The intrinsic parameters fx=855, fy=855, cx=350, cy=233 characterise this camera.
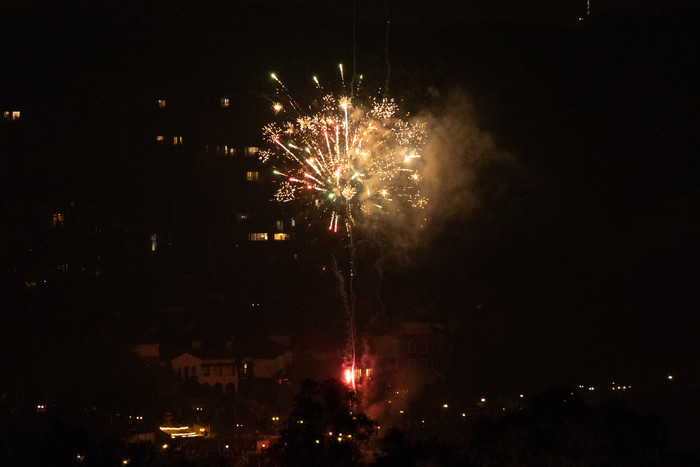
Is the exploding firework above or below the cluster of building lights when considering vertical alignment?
above

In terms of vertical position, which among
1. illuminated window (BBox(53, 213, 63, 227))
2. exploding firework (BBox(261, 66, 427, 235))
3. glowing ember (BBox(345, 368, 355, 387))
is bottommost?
glowing ember (BBox(345, 368, 355, 387))

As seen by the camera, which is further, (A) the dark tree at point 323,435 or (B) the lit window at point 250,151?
(B) the lit window at point 250,151

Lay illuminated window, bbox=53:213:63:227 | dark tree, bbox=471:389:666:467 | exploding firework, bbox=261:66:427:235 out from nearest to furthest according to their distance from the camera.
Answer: dark tree, bbox=471:389:666:467, exploding firework, bbox=261:66:427:235, illuminated window, bbox=53:213:63:227

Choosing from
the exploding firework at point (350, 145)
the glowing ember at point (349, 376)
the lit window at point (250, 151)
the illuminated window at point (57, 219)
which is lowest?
the glowing ember at point (349, 376)

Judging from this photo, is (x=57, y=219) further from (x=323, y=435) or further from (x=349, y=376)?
(x=323, y=435)

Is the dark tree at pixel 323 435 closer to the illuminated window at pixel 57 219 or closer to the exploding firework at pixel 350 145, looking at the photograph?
the exploding firework at pixel 350 145

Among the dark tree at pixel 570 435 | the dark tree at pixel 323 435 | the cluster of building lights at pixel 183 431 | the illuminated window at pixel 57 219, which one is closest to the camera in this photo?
the dark tree at pixel 323 435

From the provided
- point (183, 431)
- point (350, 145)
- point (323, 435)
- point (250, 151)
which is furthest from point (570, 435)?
point (250, 151)

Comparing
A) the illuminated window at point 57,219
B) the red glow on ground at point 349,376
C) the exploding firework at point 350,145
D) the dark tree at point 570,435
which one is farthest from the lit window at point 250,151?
the dark tree at point 570,435

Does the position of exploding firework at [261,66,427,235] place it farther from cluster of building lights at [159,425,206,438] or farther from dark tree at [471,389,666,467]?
dark tree at [471,389,666,467]

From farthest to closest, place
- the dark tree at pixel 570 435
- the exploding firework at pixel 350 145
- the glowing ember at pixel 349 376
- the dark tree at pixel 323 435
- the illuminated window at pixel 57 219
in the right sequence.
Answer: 1. the illuminated window at pixel 57 219
2. the glowing ember at pixel 349 376
3. the exploding firework at pixel 350 145
4. the dark tree at pixel 570 435
5. the dark tree at pixel 323 435

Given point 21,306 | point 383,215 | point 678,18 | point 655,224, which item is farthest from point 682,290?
point 21,306

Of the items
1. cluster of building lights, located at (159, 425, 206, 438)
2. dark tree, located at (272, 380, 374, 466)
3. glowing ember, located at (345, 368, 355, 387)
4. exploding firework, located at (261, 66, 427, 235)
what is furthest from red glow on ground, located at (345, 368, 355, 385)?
dark tree, located at (272, 380, 374, 466)
